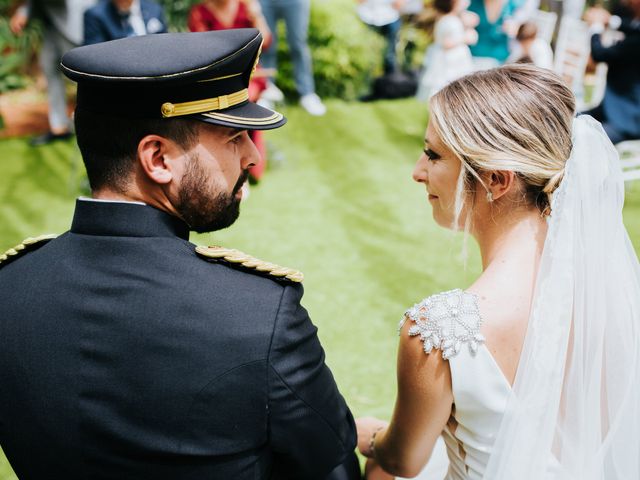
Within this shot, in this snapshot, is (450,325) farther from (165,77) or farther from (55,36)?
(55,36)

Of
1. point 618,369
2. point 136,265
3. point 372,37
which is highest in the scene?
point 136,265

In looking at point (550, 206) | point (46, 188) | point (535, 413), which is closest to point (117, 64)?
point (550, 206)

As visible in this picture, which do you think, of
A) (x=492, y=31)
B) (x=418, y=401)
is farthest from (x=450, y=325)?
(x=492, y=31)

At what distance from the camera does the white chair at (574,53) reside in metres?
6.61

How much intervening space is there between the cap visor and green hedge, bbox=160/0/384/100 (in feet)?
21.3

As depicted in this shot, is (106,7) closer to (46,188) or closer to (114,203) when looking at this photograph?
(46,188)

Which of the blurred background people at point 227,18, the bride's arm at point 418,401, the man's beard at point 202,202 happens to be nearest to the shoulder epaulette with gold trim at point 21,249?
the man's beard at point 202,202

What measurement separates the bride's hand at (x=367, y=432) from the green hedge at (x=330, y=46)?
6.38 meters

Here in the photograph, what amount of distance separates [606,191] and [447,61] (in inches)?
190

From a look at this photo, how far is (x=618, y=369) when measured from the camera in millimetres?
1699

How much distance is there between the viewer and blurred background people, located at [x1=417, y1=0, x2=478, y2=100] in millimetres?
6184

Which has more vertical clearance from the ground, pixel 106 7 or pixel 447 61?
pixel 106 7

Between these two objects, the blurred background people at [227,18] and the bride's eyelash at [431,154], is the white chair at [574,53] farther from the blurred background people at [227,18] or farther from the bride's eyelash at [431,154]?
the bride's eyelash at [431,154]

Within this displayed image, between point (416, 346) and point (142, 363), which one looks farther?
point (416, 346)
